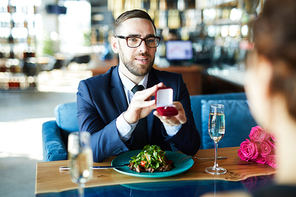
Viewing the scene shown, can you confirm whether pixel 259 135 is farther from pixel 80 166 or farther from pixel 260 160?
pixel 80 166

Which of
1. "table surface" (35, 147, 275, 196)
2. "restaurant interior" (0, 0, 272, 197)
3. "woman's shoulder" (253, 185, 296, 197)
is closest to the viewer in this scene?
"woman's shoulder" (253, 185, 296, 197)

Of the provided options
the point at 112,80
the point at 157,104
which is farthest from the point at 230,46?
the point at 157,104

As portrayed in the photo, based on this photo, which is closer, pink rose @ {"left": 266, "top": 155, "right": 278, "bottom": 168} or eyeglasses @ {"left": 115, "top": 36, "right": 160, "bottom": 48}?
pink rose @ {"left": 266, "top": 155, "right": 278, "bottom": 168}

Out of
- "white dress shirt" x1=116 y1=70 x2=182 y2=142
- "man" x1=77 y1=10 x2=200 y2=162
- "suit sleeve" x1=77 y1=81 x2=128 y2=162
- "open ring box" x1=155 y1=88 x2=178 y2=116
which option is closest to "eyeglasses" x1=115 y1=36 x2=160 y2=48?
"man" x1=77 y1=10 x2=200 y2=162

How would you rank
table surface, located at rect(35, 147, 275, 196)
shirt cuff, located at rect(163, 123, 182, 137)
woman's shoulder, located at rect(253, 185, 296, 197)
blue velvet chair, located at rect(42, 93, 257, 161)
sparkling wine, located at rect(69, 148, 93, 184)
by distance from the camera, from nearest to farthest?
woman's shoulder, located at rect(253, 185, 296, 197) → sparkling wine, located at rect(69, 148, 93, 184) → table surface, located at rect(35, 147, 275, 196) → shirt cuff, located at rect(163, 123, 182, 137) → blue velvet chair, located at rect(42, 93, 257, 161)

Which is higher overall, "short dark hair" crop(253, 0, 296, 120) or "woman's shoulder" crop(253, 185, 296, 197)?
"short dark hair" crop(253, 0, 296, 120)

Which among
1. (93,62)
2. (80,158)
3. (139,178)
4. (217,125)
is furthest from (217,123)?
(93,62)

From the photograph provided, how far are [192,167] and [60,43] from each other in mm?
16268

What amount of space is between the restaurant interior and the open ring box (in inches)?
88.1

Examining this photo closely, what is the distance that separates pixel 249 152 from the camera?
1.40m

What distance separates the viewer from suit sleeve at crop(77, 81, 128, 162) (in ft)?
4.66

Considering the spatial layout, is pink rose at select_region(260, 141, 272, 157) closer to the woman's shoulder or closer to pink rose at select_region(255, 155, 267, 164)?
pink rose at select_region(255, 155, 267, 164)

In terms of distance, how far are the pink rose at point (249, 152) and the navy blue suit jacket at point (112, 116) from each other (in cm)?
23

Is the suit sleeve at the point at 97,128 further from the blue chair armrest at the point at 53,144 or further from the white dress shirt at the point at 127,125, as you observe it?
the blue chair armrest at the point at 53,144
